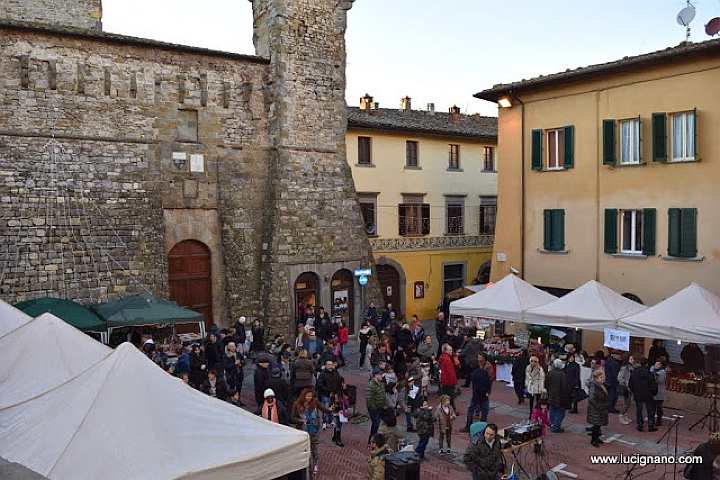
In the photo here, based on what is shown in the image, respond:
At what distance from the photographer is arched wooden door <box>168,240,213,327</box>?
1920 cm

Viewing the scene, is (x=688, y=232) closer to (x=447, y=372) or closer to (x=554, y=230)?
(x=554, y=230)

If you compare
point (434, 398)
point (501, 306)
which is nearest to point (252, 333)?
point (434, 398)

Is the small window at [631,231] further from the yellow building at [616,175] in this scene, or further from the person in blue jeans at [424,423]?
the person in blue jeans at [424,423]

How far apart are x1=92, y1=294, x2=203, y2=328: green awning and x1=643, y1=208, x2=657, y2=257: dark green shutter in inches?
455

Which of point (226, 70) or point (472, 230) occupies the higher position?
point (226, 70)

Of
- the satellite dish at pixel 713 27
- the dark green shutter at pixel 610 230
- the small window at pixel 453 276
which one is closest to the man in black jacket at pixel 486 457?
the dark green shutter at pixel 610 230

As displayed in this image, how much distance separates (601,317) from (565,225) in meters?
6.09

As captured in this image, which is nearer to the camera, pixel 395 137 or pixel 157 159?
pixel 157 159

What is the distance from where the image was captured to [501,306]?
15742 mm

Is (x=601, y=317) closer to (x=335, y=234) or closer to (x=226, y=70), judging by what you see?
(x=335, y=234)

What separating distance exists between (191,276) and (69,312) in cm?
522

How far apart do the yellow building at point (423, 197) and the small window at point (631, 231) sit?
31.7 feet

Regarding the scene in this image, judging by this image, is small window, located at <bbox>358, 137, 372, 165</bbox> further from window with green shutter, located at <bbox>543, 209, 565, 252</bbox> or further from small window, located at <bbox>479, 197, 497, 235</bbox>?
window with green shutter, located at <bbox>543, 209, 565, 252</bbox>

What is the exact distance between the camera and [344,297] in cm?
2214
